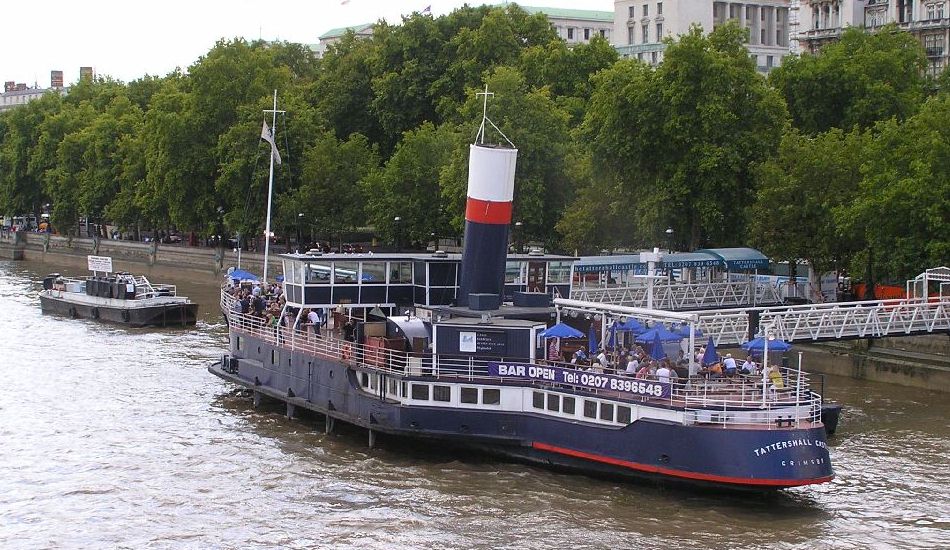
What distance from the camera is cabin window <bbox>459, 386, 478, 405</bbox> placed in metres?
39.8

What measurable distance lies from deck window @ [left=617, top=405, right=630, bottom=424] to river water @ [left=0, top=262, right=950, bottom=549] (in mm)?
1778

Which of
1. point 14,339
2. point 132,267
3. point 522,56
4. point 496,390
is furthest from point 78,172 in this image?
point 496,390

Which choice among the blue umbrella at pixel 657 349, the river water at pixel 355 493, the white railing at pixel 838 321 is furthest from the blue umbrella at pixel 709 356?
the white railing at pixel 838 321

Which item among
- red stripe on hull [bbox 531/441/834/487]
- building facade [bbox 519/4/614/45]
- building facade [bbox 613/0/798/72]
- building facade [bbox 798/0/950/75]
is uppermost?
building facade [bbox 519/4/614/45]

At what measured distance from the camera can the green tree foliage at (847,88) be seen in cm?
8719

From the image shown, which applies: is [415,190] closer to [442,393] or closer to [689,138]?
[689,138]

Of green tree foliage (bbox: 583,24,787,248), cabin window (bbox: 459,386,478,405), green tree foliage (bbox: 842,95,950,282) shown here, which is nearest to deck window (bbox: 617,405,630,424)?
cabin window (bbox: 459,386,478,405)

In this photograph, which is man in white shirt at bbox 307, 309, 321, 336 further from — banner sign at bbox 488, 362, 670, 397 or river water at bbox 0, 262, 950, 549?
banner sign at bbox 488, 362, 670, 397

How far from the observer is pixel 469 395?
3988 centimetres

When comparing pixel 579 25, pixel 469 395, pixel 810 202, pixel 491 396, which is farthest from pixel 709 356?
pixel 579 25

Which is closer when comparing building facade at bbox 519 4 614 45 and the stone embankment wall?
the stone embankment wall

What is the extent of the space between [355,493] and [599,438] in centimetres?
666

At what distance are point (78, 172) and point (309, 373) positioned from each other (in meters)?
106

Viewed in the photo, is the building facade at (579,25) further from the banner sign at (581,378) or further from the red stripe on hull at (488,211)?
the banner sign at (581,378)
